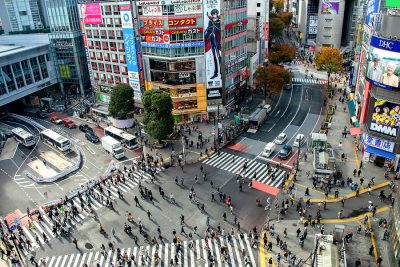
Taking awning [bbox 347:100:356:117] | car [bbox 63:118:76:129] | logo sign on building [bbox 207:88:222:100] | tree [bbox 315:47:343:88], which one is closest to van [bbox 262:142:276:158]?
logo sign on building [bbox 207:88:222:100]

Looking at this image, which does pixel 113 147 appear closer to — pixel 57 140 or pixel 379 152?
pixel 57 140

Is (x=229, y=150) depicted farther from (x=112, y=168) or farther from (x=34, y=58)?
(x=34, y=58)

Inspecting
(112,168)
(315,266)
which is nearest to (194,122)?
(112,168)

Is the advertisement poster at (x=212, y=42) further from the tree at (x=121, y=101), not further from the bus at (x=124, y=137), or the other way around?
the bus at (x=124, y=137)

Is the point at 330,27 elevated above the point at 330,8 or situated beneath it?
situated beneath

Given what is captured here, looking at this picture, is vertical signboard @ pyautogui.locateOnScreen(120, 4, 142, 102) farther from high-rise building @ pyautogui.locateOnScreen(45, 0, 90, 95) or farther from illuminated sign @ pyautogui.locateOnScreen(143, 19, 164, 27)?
high-rise building @ pyautogui.locateOnScreen(45, 0, 90, 95)

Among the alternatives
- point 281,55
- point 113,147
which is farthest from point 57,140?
point 281,55
